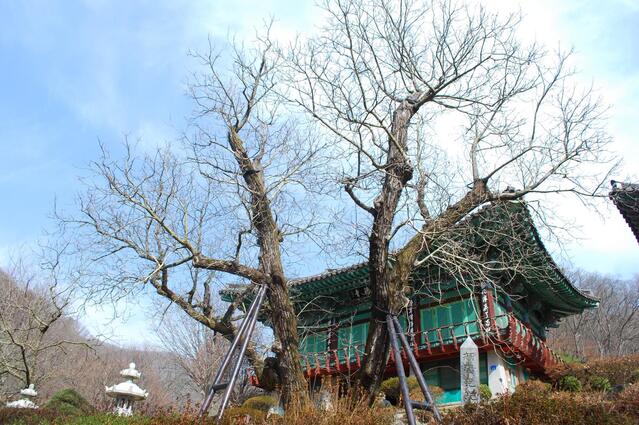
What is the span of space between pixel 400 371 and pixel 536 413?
5.61ft

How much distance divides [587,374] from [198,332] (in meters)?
17.4

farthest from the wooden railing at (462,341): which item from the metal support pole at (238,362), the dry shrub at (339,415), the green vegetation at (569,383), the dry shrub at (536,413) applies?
the dry shrub at (536,413)

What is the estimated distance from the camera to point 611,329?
125 feet

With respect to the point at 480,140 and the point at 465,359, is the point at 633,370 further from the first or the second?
the point at 480,140

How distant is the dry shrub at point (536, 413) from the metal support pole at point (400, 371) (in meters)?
0.43

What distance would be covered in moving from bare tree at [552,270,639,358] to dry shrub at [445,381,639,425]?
3096 centimetres

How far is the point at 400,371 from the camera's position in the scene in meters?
6.95

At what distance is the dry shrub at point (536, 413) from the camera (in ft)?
18.7

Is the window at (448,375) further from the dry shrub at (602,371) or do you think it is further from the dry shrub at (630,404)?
the dry shrub at (630,404)

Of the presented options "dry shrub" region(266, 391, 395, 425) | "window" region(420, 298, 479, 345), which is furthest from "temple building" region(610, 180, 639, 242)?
"dry shrub" region(266, 391, 395, 425)

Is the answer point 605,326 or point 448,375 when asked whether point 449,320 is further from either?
point 605,326

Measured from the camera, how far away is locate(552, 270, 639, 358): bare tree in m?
35.4

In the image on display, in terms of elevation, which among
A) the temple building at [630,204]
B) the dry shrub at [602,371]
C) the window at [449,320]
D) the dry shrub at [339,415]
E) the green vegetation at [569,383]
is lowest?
the dry shrub at [339,415]

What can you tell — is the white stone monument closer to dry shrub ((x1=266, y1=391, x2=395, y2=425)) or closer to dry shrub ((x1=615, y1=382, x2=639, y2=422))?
dry shrub ((x1=615, y1=382, x2=639, y2=422))
